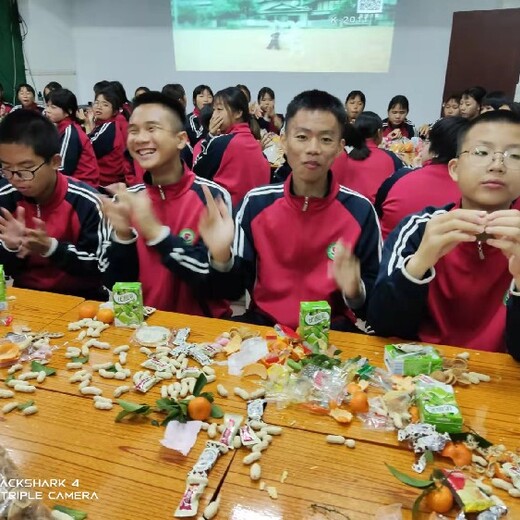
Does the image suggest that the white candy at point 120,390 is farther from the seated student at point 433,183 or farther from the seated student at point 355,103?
the seated student at point 355,103

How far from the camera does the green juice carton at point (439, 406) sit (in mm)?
1073

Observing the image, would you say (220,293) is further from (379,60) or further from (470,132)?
(379,60)

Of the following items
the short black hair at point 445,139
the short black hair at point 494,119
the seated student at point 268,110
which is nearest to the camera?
the short black hair at point 494,119

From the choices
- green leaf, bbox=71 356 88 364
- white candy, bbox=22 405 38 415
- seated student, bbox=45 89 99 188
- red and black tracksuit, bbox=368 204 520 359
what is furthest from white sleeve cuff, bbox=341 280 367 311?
seated student, bbox=45 89 99 188

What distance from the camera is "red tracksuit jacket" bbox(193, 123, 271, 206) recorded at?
12.4 ft

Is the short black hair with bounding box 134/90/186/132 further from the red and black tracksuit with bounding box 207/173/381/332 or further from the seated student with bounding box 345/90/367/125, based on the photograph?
the seated student with bounding box 345/90/367/125

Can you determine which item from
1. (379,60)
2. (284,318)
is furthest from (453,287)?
(379,60)

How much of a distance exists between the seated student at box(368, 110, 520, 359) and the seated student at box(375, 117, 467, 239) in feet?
3.46

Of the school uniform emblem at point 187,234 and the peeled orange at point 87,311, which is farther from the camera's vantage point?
the school uniform emblem at point 187,234

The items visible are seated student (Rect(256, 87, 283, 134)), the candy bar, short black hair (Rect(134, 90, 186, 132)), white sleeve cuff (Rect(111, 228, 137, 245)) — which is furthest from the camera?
seated student (Rect(256, 87, 283, 134))

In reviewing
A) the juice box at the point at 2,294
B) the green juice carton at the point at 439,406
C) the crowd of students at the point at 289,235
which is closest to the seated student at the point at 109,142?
the crowd of students at the point at 289,235

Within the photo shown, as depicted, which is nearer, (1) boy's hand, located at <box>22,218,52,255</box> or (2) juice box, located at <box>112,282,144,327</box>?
(2) juice box, located at <box>112,282,144,327</box>

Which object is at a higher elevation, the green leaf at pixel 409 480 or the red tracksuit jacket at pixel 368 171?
the red tracksuit jacket at pixel 368 171

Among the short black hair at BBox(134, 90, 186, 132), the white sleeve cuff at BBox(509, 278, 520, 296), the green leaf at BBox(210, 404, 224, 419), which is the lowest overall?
the green leaf at BBox(210, 404, 224, 419)
